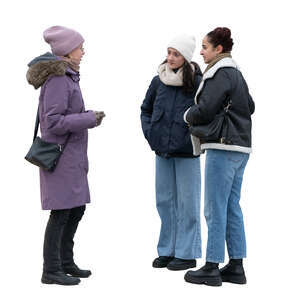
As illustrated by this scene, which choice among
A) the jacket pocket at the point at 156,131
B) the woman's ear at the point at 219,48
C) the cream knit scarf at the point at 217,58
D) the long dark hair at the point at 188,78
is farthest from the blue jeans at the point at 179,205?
the woman's ear at the point at 219,48

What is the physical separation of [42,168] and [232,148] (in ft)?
5.54

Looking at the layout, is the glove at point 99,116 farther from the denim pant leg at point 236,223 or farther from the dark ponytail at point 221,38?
the denim pant leg at point 236,223

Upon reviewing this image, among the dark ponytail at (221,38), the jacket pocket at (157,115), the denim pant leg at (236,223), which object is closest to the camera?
the dark ponytail at (221,38)

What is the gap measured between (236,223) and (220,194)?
38 cm

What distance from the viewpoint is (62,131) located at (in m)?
7.75

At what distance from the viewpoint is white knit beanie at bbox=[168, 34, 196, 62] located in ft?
27.1

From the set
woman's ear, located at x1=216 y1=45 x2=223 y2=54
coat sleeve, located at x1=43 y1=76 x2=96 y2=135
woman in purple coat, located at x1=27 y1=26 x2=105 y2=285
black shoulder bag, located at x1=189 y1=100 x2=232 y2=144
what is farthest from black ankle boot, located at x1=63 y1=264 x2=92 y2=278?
woman's ear, located at x1=216 y1=45 x2=223 y2=54

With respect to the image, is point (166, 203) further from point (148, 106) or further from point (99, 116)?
point (99, 116)

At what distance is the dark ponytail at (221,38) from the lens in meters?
7.87

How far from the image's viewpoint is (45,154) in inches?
307

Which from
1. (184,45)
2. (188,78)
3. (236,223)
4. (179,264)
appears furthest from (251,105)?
(179,264)

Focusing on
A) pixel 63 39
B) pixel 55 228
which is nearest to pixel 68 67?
pixel 63 39

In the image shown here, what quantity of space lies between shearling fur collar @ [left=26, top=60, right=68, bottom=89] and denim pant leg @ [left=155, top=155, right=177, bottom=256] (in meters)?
1.42

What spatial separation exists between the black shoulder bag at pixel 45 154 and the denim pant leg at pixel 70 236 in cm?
55
